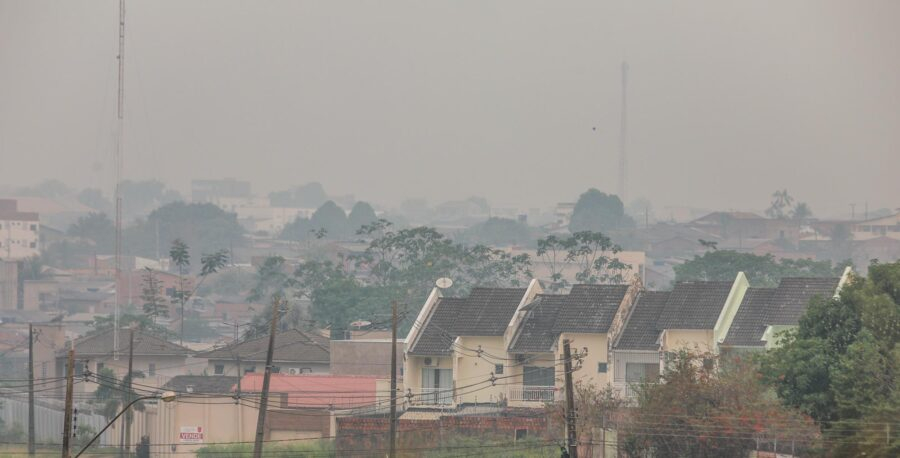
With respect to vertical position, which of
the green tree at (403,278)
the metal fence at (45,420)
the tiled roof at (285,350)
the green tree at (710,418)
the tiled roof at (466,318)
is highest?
the green tree at (403,278)

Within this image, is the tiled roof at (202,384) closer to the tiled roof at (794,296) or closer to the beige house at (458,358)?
the beige house at (458,358)

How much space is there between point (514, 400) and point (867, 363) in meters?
21.0

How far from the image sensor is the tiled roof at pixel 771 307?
75625 millimetres

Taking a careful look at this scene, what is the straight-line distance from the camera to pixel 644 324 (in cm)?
7762

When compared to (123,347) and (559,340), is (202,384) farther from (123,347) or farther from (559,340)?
(559,340)

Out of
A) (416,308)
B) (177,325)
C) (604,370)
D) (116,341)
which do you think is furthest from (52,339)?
(177,325)

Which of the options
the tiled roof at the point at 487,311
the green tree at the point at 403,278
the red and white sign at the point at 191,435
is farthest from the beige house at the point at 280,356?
the green tree at the point at 403,278

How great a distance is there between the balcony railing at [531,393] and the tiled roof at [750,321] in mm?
6924

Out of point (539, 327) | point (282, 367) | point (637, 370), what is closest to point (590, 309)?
point (539, 327)

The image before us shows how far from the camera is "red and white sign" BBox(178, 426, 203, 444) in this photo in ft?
243

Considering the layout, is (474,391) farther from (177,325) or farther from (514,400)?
(177,325)

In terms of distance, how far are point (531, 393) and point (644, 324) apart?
5.30 meters

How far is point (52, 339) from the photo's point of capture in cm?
11669

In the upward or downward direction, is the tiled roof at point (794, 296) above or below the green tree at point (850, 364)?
above
